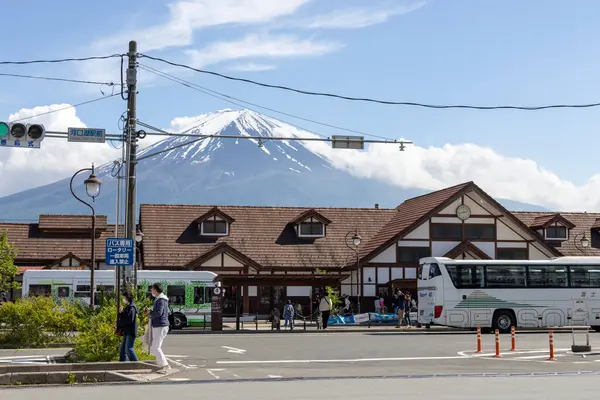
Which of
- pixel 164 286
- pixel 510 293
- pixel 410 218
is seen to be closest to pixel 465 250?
pixel 410 218

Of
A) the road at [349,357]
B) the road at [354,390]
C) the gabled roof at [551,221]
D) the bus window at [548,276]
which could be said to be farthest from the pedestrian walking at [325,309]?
the gabled roof at [551,221]

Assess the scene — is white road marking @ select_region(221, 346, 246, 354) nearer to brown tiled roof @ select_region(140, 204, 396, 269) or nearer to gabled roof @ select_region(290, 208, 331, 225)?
brown tiled roof @ select_region(140, 204, 396, 269)

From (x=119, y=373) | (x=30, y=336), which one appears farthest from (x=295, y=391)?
(x=30, y=336)

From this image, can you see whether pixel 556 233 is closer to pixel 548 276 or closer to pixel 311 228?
pixel 311 228

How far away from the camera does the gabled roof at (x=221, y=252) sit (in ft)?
157

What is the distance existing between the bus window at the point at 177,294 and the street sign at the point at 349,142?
58.7ft

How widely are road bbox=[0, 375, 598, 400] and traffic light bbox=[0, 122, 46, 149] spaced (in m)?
8.19

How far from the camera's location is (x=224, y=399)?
13391mm

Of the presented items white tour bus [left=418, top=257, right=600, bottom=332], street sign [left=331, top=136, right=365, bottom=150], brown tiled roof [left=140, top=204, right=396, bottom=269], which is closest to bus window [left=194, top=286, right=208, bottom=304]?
brown tiled roof [left=140, top=204, right=396, bottom=269]

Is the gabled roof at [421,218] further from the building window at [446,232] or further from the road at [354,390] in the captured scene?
the road at [354,390]

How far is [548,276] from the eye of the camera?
117ft

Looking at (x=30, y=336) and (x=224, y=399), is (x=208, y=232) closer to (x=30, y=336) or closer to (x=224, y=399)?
(x=30, y=336)

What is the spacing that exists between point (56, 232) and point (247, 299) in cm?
1403

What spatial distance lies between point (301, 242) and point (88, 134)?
102 feet
